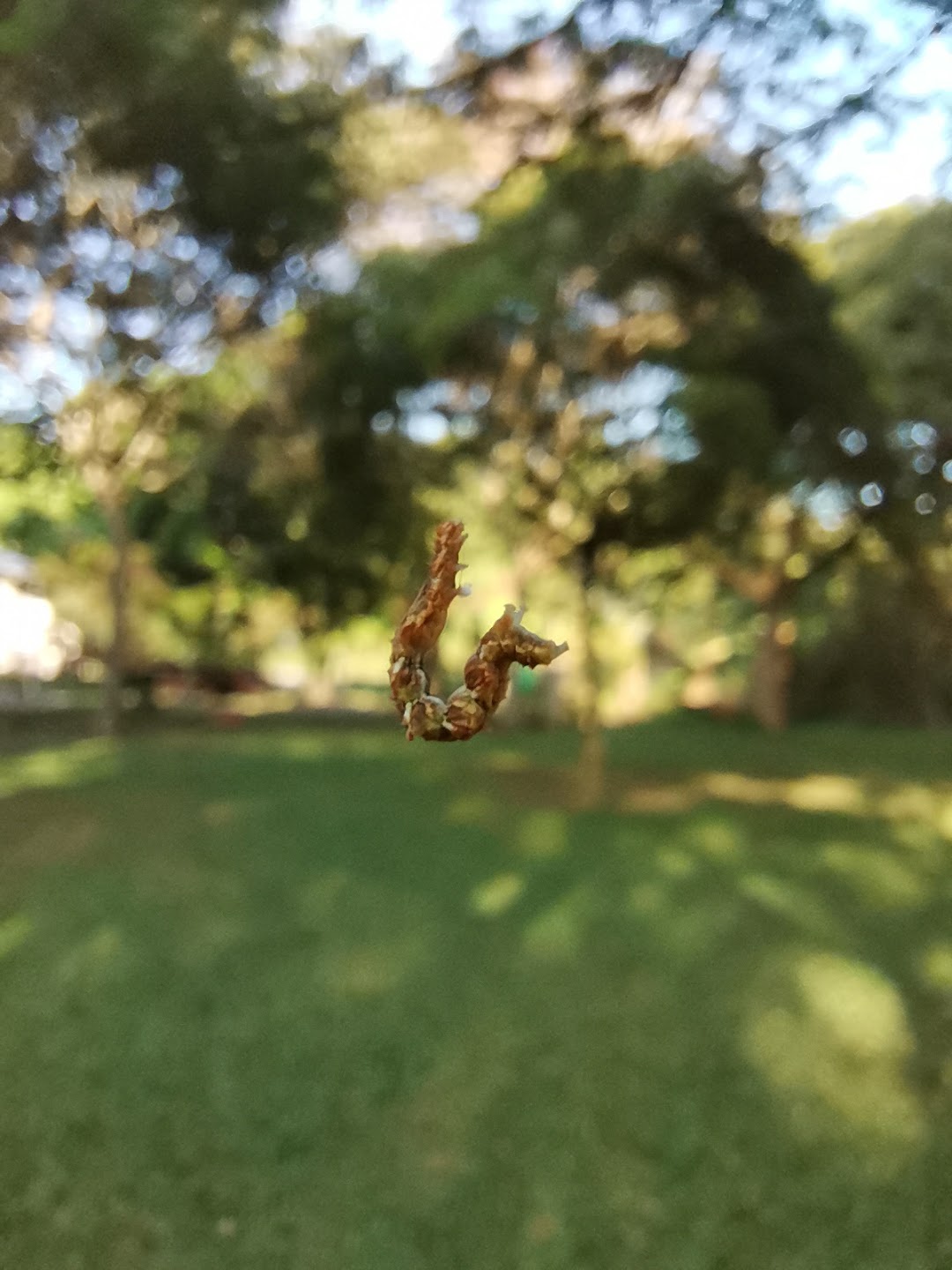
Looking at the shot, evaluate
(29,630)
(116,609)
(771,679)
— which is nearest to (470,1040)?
(116,609)

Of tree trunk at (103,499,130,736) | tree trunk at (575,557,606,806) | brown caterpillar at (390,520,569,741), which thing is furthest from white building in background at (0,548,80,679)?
brown caterpillar at (390,520,569,741)

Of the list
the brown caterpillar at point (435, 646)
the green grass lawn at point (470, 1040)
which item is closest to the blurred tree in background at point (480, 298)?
the green grass lawn at point (470, 1040)

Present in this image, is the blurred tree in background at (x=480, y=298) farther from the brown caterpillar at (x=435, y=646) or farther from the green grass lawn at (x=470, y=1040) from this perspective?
the brown caterpillar at (x=435, y=646)

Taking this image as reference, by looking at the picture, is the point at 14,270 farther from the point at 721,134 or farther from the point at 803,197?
the point at 803,197

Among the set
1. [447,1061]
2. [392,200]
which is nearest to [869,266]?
[392,200]

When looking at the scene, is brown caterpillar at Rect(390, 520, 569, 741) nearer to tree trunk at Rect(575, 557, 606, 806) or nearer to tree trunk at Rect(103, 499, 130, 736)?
tree trunk at Rect(575, 557, 606, 806)

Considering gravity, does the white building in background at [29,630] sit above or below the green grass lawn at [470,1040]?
above
